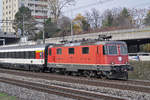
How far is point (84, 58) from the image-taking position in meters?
17.5

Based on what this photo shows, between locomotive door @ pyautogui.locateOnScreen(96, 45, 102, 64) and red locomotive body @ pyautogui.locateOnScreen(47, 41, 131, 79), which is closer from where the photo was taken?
red locomotive body @ pyautogui.locateOnScreen(47, 41, 131, 79)

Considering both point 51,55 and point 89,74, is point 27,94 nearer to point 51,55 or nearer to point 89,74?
point 89,74

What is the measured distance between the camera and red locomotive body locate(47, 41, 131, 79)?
15.8 meters

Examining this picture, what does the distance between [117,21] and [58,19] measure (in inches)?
626

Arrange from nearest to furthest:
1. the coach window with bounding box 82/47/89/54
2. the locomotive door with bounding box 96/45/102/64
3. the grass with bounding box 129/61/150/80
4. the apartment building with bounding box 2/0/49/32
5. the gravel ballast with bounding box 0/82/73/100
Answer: the gravel ballast with bounding box 0/82/73/100
the locomotive door with bounding box 96/45/102/64
the coach window with bounding box 82/47/89/54
the grass with bounding box 129/61/150/80
the apartment building with bounding box 2/0/49/32

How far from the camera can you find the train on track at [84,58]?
15891 mm

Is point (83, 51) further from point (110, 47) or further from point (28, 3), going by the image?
point (28, 3)

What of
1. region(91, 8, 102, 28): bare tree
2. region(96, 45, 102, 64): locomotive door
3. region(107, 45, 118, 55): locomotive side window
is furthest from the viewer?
region(91, 8, 102, 28): bare tree

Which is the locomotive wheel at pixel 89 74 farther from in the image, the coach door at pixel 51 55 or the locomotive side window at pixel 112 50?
the coach door at pixel 51 55

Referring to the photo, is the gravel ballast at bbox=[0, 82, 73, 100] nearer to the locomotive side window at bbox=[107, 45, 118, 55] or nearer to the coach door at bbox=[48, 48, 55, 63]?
the locomotive side window at bbox=[107, 45, 118, 55]

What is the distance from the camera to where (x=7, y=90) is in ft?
42.5

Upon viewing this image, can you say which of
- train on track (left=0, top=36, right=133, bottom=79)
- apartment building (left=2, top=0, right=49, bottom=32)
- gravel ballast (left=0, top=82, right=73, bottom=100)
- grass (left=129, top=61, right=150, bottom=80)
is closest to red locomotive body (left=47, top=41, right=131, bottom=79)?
train on track (left=0, top=36, right=133, bottom=79)

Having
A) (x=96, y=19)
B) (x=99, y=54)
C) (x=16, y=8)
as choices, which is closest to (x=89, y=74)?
(x=99, y=54)

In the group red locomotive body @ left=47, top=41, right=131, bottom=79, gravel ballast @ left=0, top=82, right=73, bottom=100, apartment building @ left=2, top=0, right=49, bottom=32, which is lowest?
gravel ballast @ left=0, top=82, right=73, bottom=100
